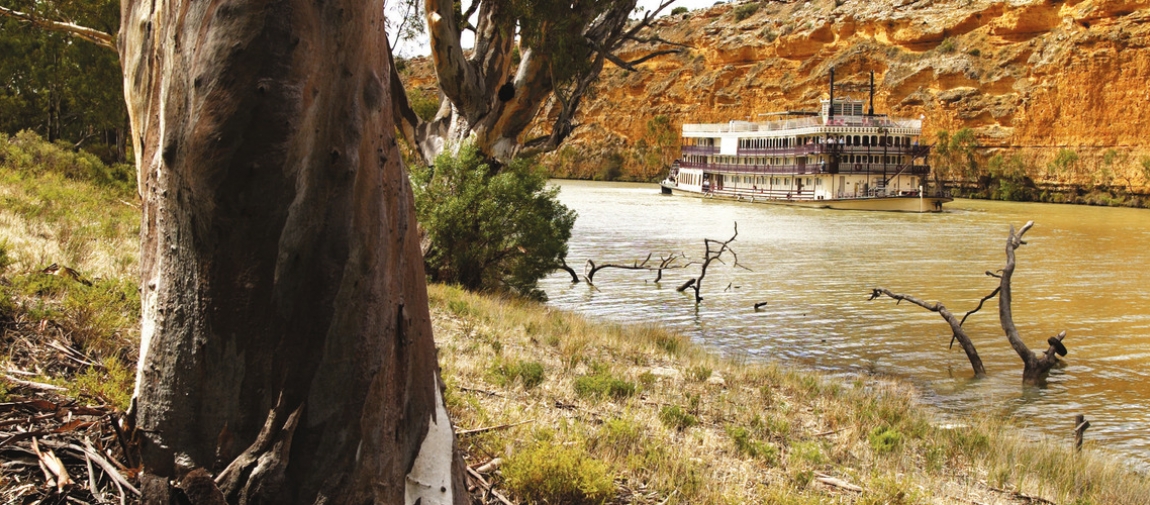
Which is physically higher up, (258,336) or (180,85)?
(180,85)

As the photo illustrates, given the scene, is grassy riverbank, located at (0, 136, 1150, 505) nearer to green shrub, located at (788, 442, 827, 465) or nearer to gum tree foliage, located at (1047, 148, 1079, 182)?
green shrub, located at (788, 442, 827, 465)

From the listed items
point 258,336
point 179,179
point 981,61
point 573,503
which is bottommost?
point 573,503

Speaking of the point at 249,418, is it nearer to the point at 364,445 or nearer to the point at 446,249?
the point at 364,445

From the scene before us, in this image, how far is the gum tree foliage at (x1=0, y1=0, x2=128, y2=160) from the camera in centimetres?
2319

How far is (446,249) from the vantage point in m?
13.6

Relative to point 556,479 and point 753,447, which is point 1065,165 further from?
point 556,479

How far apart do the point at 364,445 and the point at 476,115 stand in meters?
12.1

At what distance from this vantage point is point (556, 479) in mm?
3895

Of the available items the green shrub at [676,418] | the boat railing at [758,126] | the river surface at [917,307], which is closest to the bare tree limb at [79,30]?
the river surface at [917,307]

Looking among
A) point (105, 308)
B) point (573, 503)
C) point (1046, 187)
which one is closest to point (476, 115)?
point (105, 308)

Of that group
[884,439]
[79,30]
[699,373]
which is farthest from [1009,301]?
[79,30]

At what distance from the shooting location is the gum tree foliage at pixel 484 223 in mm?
13289

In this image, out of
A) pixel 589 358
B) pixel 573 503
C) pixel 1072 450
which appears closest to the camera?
pixel 573 503

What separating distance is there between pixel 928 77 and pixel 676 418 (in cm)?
7216
